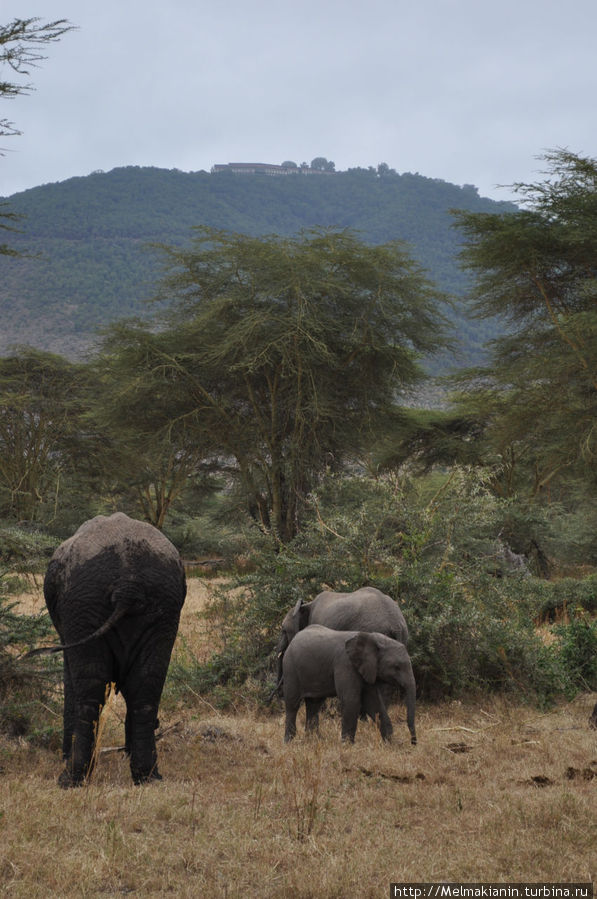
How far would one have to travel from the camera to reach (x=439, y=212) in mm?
178000

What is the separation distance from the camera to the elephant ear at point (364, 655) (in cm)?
696

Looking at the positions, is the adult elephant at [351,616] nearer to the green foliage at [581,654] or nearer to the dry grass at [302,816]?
the dry grass at [302,816]

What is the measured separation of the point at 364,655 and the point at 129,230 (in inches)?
5862

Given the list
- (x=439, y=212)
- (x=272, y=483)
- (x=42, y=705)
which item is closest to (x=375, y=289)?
(x=272, y=483)

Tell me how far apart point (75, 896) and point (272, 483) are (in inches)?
765

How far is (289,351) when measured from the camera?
21609mm

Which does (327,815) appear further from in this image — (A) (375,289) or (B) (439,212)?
(B) (439,212)

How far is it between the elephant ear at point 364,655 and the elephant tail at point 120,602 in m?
2.08

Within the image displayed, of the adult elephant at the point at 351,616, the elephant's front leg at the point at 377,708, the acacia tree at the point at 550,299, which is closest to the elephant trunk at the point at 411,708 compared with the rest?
the elephant's front leg at the point at 377,708

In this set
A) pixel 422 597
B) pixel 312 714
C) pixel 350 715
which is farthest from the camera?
pixel 422 597

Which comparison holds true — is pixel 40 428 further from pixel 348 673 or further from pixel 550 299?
pixel 348 673

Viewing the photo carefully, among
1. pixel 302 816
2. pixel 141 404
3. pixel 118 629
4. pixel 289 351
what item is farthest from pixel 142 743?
pixel 141 404

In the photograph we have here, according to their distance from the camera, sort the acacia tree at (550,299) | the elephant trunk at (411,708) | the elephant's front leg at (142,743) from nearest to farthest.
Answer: the elephant's front leg at (142,743), the elephant trunk at (411,708), the acacia tree at (550,299)

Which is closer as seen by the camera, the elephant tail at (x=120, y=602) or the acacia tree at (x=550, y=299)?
the elephant tail at (x=120, y=602)
